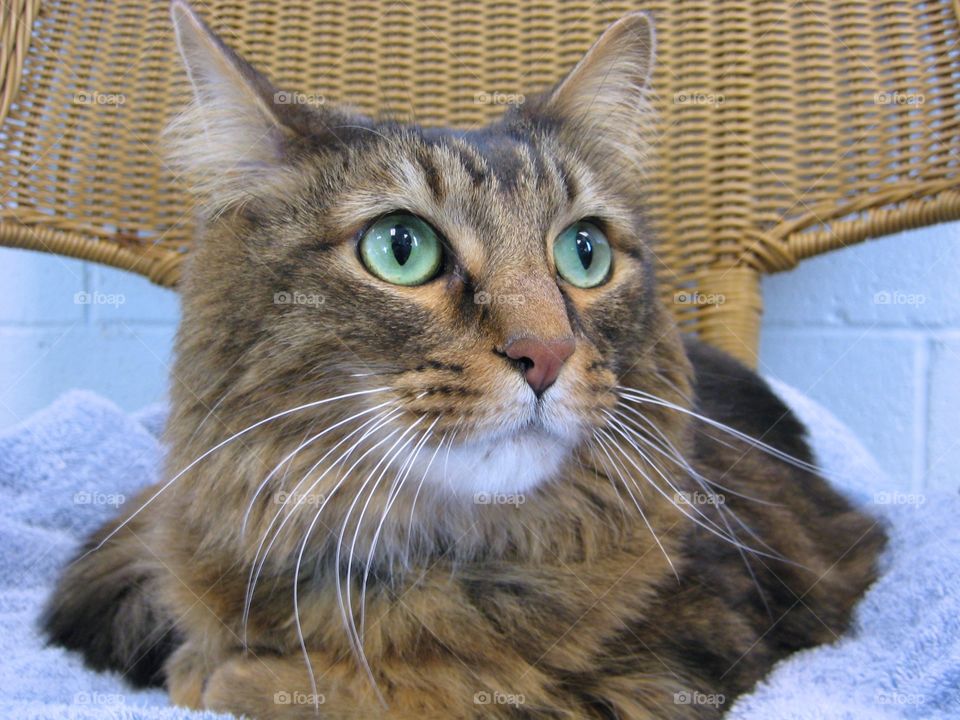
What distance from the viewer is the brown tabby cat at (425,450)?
2.60 feet

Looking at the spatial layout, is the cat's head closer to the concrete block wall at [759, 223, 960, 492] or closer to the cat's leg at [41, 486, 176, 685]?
the cat's leg at [41, 486, 176, 685]

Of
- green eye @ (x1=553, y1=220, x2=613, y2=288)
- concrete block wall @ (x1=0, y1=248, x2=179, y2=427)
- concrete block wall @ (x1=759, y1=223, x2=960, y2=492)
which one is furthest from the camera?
concrete block wall @ (x1=0, y1=248, x2=179, y2=427)

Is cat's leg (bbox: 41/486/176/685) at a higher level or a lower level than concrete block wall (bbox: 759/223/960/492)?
lower

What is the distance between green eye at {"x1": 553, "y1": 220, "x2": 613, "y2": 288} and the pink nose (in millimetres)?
208

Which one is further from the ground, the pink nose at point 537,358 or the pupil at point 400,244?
the pupil at point 400,244

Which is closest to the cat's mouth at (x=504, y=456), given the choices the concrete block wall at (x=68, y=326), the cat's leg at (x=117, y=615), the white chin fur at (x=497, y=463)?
the white chin fur at (x=497, y=463)

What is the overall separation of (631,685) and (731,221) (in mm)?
1080

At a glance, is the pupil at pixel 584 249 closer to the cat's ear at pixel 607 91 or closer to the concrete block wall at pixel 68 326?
the cat's ear at pixel 607 91

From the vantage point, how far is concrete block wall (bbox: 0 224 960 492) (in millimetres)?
1889

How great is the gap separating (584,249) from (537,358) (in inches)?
10.5

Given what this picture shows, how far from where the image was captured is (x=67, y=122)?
5.29ft

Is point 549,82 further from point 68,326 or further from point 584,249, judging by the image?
point 68,326

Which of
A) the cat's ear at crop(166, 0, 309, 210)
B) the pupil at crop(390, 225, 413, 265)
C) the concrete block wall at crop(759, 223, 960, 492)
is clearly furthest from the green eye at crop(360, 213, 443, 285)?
the concrete block wall at crop(759, 223, 960, 492)

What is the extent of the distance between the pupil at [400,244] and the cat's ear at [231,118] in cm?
16
